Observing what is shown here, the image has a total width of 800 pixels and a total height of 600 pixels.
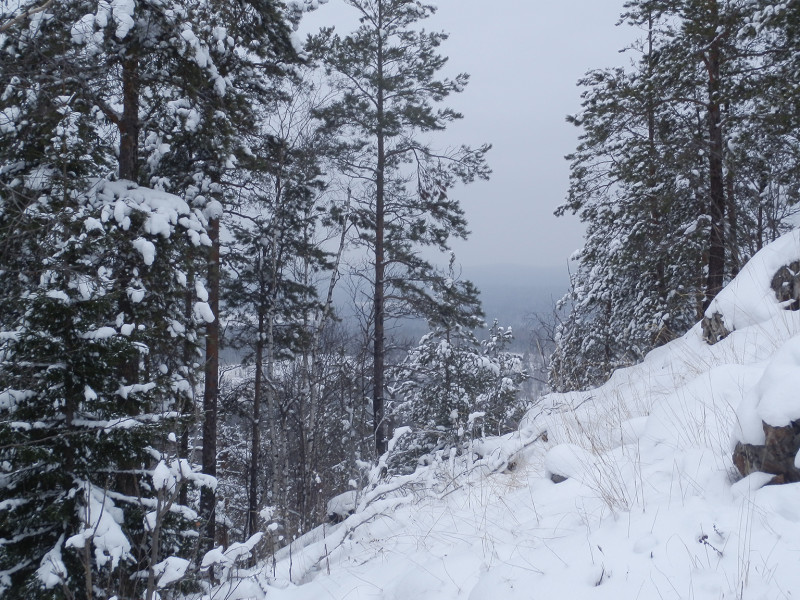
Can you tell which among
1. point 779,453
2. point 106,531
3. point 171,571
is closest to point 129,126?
point 106,531

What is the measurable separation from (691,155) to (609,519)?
31.7 feet

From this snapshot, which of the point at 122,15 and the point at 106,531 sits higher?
the point at 122,15

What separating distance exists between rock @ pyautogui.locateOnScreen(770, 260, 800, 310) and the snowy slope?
0.16 m

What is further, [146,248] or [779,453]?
[146,248]

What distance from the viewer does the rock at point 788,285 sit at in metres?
5.10

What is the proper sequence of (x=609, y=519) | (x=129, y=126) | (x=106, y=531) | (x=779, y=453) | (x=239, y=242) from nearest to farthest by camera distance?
1. (x=779, y=453)
2. (x=609, y=519)
3. (x=106, y=531)
4. (x=129, y=126)
5. (x=239, y=242)

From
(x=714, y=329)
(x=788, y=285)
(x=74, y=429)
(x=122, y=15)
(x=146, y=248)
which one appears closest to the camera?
(x=74, y=429)

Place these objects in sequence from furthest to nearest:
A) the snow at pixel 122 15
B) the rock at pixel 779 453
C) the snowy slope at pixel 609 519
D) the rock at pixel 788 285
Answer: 1. the snow at pixel 122 15
2. the rock at pixel 788 285
3. the rock at pixel 779 453
4. the snowy slope at pixel 609 519

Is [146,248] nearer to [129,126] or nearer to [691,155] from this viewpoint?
[129,126]

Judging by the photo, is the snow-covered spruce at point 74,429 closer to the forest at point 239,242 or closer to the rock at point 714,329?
the forest at point 239,242

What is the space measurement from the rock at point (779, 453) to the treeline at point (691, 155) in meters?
4.86

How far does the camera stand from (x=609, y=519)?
274 centimetres

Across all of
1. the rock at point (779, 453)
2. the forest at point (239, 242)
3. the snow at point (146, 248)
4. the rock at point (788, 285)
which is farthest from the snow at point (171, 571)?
the rock at point (788, 285)

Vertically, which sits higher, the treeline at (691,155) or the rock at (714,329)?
the treeline at (691,155)
